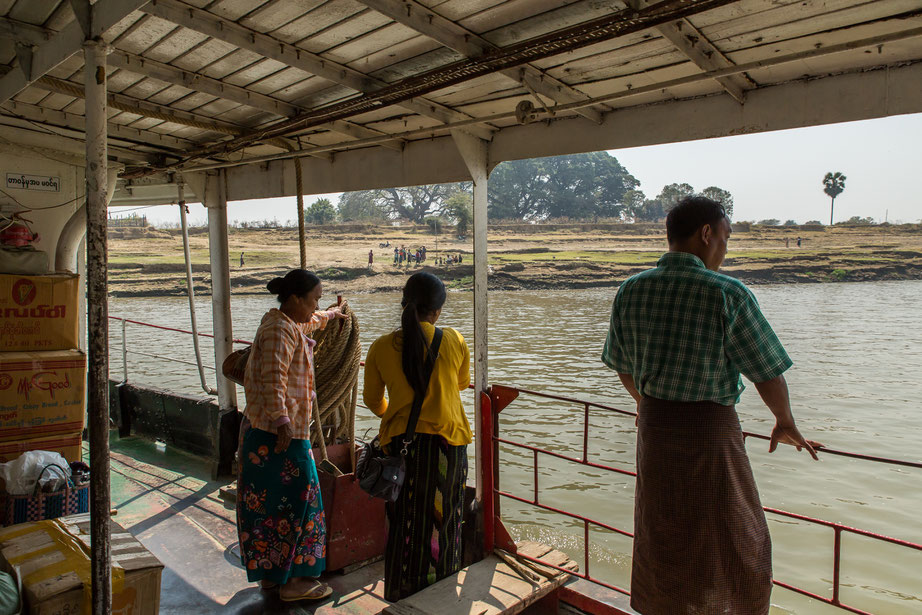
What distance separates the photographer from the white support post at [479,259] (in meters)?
3.02

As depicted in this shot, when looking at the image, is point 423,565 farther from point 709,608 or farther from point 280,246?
point 280,246

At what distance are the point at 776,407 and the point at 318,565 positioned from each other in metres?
1.88

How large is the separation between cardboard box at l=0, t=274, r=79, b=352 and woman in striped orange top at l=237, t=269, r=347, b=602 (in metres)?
1.64

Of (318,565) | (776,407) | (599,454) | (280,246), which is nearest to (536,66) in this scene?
(776,407)

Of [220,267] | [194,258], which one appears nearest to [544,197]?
[194,258]

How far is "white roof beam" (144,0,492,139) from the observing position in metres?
2.00

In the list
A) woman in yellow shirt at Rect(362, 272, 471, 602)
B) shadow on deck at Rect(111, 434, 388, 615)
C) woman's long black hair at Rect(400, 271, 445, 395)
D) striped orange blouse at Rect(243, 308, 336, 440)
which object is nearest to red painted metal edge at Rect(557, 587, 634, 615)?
woman in yellow shirt at Rect(362, 272, 471, 602)

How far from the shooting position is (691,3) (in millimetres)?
1670

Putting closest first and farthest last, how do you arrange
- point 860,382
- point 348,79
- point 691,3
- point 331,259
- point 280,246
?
point 691,3, point 348,79, point 860,382, point 331,259, point 280,246

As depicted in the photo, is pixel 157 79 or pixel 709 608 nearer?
pixel 709 608

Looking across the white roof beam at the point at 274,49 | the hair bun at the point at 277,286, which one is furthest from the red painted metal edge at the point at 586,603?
the white roof beam at the point at 274,49

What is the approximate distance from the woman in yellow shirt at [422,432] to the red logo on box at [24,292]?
2165mm

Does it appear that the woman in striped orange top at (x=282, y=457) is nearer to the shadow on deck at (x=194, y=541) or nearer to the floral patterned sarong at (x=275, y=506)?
the floral patterned sarong at (x=275, y=506)

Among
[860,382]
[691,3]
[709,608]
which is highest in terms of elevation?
[691,3]
